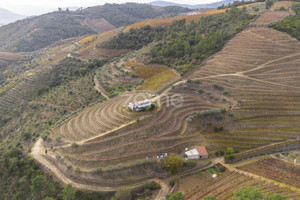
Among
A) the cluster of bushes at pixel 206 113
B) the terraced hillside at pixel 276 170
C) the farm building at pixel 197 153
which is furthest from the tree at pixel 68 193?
the terraced hillside at pixel 276 170

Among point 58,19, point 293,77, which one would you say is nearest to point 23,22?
point 58,19

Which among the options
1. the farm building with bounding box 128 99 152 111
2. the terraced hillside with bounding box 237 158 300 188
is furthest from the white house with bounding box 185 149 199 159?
the farm building with bounding box 128 99 152 111

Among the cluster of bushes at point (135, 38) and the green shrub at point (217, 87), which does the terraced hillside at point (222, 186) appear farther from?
the cluster of bushes at point (135, 38)

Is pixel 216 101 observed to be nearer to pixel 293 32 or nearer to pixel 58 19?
pixel 293 32

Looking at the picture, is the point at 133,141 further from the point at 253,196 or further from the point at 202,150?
the point at 253,196

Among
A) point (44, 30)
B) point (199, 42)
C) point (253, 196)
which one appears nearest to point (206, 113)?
point (253, 196)
